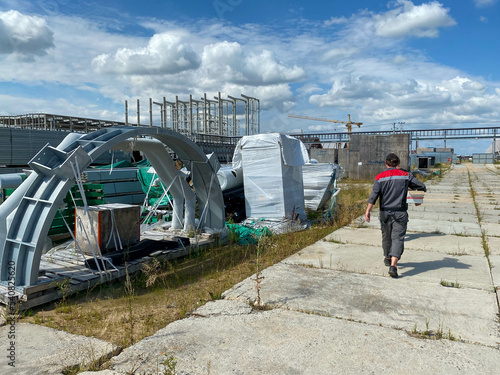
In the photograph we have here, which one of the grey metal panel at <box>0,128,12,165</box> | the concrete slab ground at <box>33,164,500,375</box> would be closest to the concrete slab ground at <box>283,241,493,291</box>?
the concrete slab ground at <box>33,164,500,375</box>

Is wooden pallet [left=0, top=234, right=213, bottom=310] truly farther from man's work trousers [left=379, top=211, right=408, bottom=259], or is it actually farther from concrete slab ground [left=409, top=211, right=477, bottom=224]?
concrete slab ground [left=409, top=211, right=477, bottom=224]

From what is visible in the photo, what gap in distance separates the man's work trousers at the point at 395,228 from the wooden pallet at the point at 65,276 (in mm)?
3681

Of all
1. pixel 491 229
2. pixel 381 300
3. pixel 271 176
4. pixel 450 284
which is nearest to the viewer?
pixel 381 300

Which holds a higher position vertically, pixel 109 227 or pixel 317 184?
pixel 317 184

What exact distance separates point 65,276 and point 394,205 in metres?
4.88

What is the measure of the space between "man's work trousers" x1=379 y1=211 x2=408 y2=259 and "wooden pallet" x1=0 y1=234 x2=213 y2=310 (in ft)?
12.1

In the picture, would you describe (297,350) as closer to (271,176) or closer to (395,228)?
(395,228)

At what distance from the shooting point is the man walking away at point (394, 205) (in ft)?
18.5

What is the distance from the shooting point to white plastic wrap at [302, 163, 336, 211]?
12.3 m

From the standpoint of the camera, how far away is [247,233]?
8.90 meters

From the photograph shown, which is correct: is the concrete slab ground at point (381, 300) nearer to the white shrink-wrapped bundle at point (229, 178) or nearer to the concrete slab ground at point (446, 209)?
the white shrink-wrapped bundle at point (229, 178)

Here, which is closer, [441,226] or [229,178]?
[441,226]

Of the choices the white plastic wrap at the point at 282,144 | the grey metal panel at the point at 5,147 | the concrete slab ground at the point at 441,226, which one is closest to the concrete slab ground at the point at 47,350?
the white plastic wrap at the point at 282,144

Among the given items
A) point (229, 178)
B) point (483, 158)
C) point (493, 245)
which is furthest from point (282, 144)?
point (483, 158)
